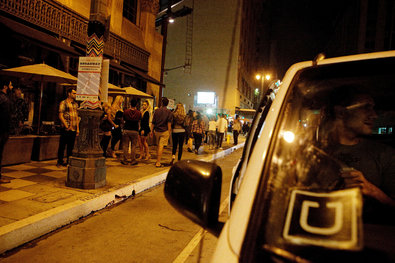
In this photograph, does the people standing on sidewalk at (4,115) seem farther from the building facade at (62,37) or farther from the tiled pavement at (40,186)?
the building facade at (62,37)

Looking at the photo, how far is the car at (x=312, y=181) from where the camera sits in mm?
1021

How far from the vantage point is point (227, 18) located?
3772 cm

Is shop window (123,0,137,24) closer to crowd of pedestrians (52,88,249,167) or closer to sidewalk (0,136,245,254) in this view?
crowd of pedestrians (52,88,249,167)

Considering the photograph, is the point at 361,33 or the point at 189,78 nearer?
the point at 189,78

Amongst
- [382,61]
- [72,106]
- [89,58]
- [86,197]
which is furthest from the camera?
[72,106]

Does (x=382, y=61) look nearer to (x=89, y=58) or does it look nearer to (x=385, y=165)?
(x=385, y=165)

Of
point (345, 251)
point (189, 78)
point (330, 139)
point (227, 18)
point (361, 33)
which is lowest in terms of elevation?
point (345, 251)

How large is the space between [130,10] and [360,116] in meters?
15.7

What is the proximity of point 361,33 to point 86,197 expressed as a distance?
7252cm

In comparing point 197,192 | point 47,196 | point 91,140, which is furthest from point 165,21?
point 197,192

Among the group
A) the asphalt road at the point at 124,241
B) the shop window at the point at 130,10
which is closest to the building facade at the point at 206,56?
the shop window at the point at 130,10

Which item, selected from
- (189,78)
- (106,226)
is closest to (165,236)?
(106,226)

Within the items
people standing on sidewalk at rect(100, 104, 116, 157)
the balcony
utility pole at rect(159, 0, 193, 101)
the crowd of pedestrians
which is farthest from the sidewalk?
utility pole at rect(159, 0, 193, 101)

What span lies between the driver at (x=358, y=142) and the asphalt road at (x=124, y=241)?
2291 millimetres
